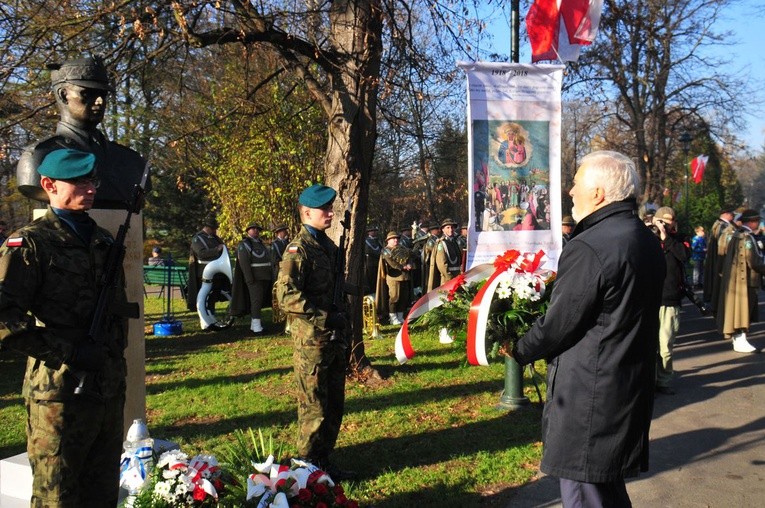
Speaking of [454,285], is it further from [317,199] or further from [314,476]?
[314,476]

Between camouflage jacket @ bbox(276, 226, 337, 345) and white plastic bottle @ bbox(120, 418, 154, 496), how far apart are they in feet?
4.14

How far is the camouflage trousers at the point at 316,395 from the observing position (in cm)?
484

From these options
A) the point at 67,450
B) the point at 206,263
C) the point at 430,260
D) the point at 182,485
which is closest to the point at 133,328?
the point at 182,485

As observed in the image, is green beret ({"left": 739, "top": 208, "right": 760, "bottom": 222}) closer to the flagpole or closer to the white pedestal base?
the flagpole

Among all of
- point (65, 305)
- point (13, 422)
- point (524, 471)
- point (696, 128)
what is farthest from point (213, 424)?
point (696, 128)

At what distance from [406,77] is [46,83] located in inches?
175

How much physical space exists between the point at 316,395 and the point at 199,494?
1378 mm

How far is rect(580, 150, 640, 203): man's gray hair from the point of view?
9.92ft

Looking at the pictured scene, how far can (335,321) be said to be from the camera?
480 centimetres

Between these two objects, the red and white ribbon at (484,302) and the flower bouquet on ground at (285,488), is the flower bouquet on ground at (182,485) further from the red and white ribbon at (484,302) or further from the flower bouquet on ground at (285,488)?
the red and white ribbon at (484,302)

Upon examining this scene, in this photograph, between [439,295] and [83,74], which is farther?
[439,295]

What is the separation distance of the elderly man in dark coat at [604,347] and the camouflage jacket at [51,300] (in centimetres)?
215

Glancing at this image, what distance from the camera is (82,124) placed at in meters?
4.39

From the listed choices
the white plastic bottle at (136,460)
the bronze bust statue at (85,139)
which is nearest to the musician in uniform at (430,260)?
the bronze bust statue at (85,139)
